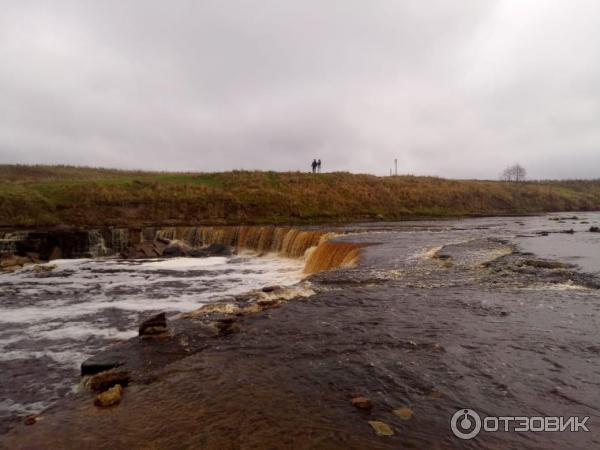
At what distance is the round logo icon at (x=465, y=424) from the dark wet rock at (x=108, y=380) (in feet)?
15.1

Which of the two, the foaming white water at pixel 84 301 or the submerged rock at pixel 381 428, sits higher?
the submerged rock at pixel 381 428

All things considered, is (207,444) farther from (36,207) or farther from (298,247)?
(36,207)

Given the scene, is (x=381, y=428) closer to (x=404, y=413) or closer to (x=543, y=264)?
(x=404, y=413)

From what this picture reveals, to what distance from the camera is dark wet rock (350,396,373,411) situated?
17.0ft

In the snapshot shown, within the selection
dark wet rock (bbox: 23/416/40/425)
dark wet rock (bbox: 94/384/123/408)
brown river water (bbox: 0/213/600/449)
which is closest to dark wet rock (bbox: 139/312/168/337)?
brown river water (bbox: 0/213/600/449)

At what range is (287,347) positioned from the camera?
726 cm

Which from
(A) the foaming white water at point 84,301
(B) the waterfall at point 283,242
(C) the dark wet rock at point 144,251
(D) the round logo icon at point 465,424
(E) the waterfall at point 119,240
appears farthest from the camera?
(E) the waterfall at point 119,240

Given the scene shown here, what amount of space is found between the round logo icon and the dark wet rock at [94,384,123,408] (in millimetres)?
4361

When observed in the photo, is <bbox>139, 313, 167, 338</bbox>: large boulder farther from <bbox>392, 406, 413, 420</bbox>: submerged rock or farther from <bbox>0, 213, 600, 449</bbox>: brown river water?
<bbox>392, 406, 413, 420</bbox>: submerged rock

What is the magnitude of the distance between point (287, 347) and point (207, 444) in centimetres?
291

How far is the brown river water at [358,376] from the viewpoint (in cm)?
465

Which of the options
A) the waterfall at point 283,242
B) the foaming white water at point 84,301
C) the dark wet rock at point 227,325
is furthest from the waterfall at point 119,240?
the dark wet rock at point 227,325

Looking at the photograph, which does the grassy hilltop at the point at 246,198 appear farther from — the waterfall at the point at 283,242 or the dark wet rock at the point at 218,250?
the dark wet rock at the point at 218,250

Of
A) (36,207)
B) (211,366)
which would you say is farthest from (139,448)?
(36,207)
